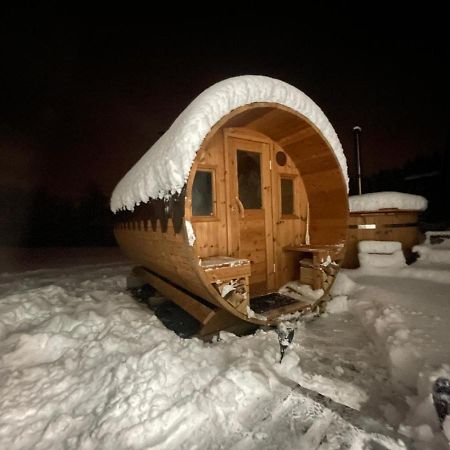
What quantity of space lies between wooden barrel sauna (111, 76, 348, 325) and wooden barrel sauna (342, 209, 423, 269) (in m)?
2.13

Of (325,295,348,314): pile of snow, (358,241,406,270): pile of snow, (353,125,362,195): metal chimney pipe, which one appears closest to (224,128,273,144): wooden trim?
(325,295,348,314): pile of snow

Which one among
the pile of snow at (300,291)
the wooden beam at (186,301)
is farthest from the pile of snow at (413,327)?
the wooden beam at (186,301)

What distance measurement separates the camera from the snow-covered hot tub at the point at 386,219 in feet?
20.9

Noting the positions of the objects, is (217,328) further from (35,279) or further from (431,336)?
(35,279)

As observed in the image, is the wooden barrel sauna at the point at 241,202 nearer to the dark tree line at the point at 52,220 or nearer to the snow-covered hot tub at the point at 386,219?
the snow-covered hot tub at the point at 386,219

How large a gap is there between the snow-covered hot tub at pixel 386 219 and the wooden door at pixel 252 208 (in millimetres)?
2680

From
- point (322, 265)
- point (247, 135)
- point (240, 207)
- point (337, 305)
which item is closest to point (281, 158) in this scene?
point (247, 135)

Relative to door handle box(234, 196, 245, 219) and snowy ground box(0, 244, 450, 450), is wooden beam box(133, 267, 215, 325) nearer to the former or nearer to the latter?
snowy ground box(0, 244, 450, 450)

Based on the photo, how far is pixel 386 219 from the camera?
21.0 ft

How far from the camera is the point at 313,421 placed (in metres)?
2.04

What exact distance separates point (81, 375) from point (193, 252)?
72.1 inches

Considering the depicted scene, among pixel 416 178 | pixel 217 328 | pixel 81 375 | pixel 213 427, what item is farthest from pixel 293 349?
pixel 416 178

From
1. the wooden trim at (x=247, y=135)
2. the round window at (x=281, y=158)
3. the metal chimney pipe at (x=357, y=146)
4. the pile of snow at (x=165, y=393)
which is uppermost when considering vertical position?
the metal chimney pipe at (x=357, y=146)

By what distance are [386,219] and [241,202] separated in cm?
409
